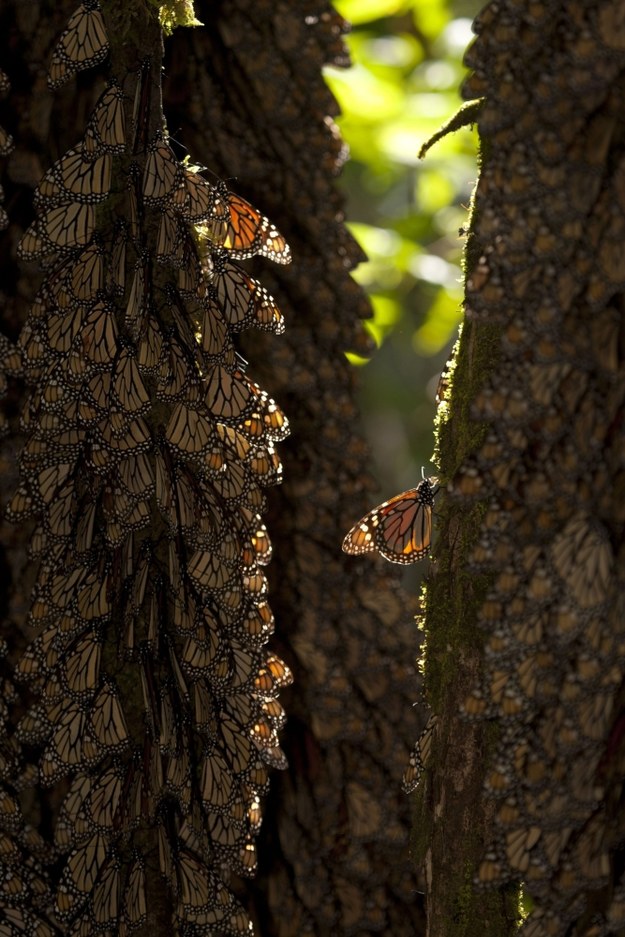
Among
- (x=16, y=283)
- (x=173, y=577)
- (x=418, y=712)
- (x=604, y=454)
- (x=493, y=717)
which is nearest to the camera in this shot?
(x=604, y=454)

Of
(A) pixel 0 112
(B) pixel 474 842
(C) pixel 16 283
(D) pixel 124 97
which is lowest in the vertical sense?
(B) pixel 474 842

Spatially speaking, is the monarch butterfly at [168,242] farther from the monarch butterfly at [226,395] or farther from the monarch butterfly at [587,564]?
the monarch butterfly at [587,564]

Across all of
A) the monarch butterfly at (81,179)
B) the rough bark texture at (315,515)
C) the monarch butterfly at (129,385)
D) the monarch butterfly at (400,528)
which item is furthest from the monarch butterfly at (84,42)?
the monarch butterfly at (400,528)

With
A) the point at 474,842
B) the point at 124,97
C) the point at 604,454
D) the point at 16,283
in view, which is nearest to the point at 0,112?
the point at 16,283

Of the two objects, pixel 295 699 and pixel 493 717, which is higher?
pixel 295 699

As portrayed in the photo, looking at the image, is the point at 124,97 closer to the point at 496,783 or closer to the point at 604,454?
the point at 604,454

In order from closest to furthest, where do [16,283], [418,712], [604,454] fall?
[604,454], [16,283], [418,712]
